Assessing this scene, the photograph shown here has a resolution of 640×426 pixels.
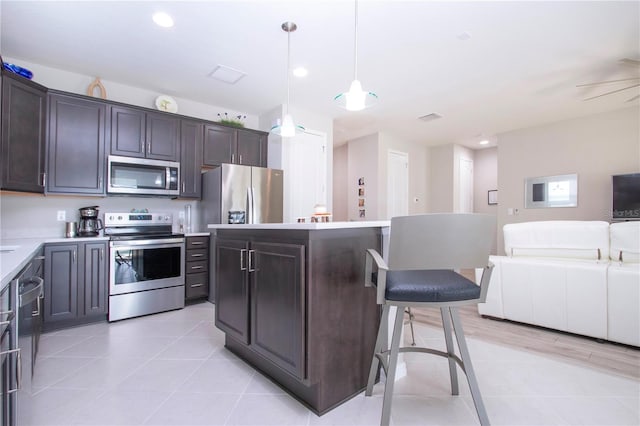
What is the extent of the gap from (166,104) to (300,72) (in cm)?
182

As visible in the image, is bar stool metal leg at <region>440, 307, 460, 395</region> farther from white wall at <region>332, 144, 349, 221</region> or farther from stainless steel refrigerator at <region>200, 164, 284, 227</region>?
white wall at <region>332, 144, 349, 221</region>

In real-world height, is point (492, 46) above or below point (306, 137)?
above

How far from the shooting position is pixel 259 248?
70.0 inches

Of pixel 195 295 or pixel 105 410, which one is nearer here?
pixel 105 410

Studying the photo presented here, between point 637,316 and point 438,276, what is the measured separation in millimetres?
2061

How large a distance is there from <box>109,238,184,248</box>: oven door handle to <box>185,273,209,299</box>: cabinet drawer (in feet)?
1.52

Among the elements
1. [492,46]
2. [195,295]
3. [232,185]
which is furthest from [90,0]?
[492,46]

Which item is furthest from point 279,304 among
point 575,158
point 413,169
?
point 575,158

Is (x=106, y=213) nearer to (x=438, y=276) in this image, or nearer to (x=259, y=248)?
(x=259, y=248)

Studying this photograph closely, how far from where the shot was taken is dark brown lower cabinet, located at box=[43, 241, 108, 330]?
107 inches

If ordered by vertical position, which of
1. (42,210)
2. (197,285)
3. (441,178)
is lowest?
(197,285)

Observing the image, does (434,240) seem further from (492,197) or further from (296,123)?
(492,197)

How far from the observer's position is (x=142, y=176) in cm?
346

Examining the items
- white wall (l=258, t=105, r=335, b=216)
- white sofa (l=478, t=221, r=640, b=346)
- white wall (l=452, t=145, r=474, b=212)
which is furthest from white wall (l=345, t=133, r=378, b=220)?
white sofa (l=478, t=221, r=640, b=346)
